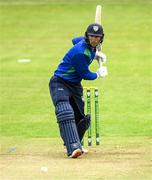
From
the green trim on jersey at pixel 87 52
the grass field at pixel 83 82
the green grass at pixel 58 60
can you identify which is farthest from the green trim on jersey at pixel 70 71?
the green grass at pixel 58 60

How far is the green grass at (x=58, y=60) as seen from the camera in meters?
15.8

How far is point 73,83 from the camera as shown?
1191cm

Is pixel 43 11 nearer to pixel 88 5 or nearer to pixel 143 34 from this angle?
pixel 88 5

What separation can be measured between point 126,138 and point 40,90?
19.6ft

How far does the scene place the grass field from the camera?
10828 millimetres

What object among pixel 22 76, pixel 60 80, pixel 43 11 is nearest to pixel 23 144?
pixel 60 80

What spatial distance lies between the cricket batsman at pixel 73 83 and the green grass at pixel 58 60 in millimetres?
2736

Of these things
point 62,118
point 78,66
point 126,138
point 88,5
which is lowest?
point 88,5

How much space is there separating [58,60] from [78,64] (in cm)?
1287

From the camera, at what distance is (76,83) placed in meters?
11.9

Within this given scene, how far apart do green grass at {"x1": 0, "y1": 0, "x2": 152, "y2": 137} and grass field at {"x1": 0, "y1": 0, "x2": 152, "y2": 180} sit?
19mm

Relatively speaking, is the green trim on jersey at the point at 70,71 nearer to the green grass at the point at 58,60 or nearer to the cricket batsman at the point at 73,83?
the cricket batsman at the point at 73,83

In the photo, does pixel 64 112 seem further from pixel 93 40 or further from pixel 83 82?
pixel 83 82

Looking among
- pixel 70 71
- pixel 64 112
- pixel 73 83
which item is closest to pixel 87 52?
pixel 70 71
